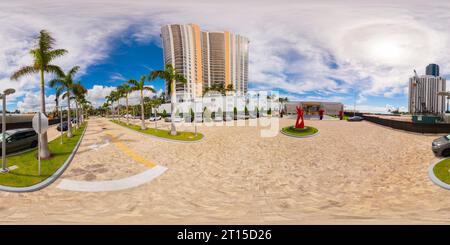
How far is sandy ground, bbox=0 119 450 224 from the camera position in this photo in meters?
5.28

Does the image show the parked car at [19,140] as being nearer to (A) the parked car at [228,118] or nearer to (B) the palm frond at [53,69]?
(B) the palm frond at [53,69]

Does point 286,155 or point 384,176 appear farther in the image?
point 286,155

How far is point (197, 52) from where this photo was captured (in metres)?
100

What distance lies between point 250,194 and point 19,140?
607 inches

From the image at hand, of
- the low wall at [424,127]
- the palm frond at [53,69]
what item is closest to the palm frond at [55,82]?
the palm frond at [53,69]

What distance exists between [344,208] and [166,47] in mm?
99609

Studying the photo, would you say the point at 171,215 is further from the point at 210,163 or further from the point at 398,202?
the point at 398,202

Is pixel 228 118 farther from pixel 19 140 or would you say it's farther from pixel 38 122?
pixel 38 122

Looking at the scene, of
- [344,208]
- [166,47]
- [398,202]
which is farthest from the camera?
[166,47]

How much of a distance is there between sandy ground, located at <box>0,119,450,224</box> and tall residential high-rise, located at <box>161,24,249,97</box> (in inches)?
3058

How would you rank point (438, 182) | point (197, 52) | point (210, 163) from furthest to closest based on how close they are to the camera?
point (197, 52) → point (210, 163) → point (438, 182)

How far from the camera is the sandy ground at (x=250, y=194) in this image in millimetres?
5281

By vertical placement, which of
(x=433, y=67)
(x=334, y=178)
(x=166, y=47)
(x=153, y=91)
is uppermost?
(x=166, y=47)

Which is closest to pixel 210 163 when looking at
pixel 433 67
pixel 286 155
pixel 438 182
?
pixel 286 155
